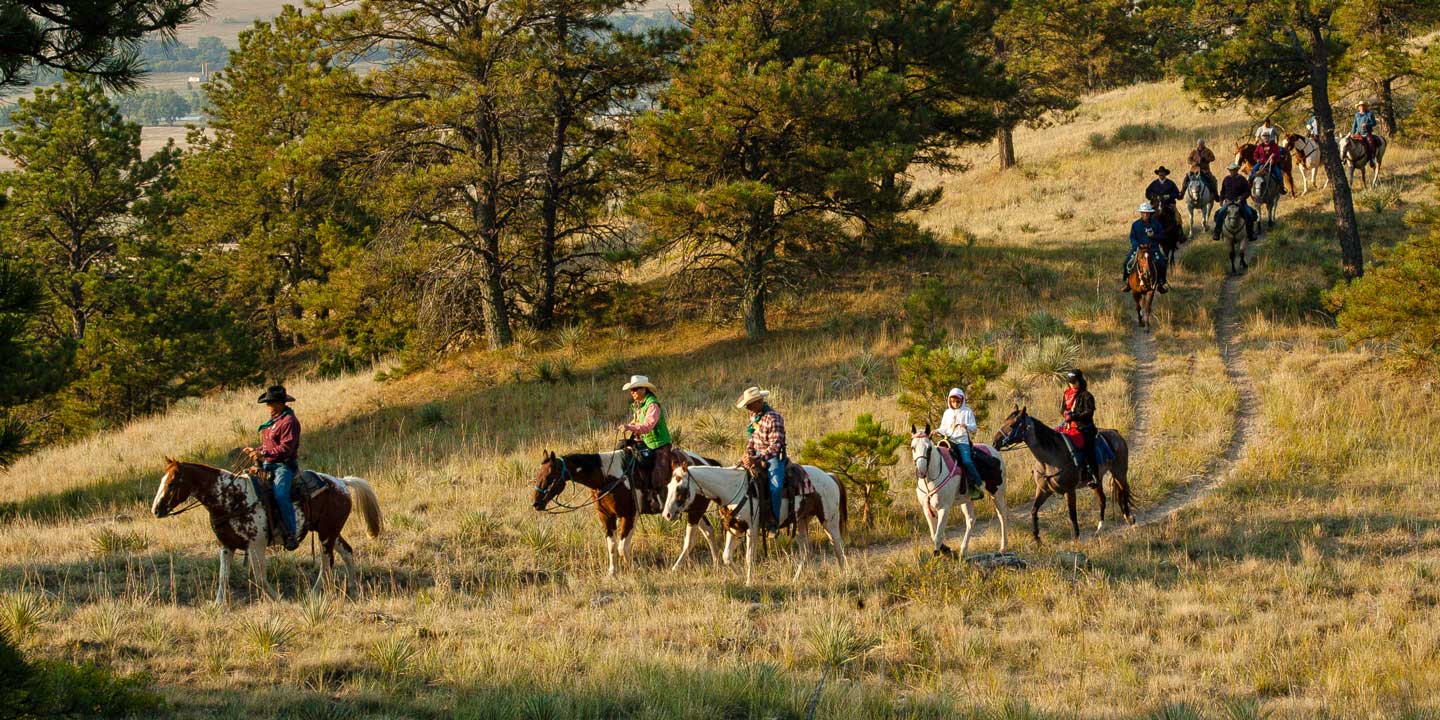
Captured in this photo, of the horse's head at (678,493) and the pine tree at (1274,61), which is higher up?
the pine tree at (1274,61)

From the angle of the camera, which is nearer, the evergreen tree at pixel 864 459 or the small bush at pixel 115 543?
the small bush at pixel 115 543

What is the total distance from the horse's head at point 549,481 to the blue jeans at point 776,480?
243 centimetres

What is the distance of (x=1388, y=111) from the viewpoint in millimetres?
36219

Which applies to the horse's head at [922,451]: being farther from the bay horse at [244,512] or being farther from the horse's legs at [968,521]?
the bay horse at [244,512]

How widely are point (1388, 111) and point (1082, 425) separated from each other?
28.7 m

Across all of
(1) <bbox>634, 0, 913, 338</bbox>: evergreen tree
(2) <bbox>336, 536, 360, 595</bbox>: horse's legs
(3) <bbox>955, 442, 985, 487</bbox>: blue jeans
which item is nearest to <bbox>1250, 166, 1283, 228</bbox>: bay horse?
(1) <bbox>634, 0, 913, 338</bbox>: evergreen tree

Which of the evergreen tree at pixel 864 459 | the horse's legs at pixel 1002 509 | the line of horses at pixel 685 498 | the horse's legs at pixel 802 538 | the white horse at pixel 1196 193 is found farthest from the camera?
the white horse at pixel 1196 193

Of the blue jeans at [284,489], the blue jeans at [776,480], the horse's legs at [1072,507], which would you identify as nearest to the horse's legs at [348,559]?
the blue jeans at [284,489]

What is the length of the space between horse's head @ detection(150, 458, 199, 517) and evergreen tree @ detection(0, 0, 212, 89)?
470 centimetres

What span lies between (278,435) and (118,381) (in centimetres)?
2306

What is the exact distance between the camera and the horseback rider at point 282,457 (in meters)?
12.7

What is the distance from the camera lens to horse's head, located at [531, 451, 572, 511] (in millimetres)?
13188

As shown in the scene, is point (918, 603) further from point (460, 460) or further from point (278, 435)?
point (460, 460)

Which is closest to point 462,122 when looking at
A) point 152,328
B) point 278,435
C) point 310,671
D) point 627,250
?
point 627,250
